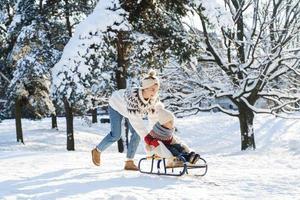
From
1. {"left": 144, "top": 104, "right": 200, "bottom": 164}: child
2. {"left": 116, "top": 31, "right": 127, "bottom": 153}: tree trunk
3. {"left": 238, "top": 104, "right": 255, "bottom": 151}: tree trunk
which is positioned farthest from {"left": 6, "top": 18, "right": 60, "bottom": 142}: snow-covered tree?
{"left": 144, "top": 104, "right": 200, "bottom": 164}: child

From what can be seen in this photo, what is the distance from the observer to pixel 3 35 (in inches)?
976

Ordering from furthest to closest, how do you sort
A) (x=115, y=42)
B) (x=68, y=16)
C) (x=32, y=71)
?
1. (x=32, y=71)
2. (x=68, y=16)
3. (x=115, y=42)

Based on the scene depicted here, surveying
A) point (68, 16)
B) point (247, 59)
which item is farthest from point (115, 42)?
point (68, 16)

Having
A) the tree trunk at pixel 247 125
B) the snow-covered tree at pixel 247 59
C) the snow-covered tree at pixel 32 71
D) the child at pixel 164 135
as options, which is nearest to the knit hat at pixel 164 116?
the child at pixel 164 135

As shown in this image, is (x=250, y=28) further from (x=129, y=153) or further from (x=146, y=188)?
(x=146, y=188)

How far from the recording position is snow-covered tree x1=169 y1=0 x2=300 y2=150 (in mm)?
17031

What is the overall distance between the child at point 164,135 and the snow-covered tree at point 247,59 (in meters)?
9.75

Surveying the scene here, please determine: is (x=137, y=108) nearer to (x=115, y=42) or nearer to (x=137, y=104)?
(x=137, y=104)

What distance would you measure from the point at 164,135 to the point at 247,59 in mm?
11457

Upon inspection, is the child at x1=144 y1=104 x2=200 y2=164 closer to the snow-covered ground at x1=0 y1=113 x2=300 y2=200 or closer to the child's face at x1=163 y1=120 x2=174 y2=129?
the child's face at x1=163 y1=120 x2=174 y2=129

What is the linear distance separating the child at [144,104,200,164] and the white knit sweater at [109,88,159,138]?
18 centimetres

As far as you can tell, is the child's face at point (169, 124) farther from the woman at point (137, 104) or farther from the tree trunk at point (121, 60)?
the tree trunk at point (121, 60)

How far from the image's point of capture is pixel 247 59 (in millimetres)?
17656

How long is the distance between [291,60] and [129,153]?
488 inches
